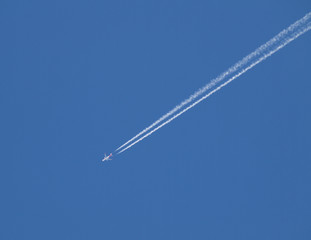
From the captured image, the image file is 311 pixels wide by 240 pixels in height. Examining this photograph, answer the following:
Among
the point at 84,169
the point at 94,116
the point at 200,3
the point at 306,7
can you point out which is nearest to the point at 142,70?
the point at 94,116

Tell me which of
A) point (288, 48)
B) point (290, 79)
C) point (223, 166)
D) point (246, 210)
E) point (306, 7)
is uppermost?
Result: point (306, 7)

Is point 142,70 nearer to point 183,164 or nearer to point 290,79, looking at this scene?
point 183,164

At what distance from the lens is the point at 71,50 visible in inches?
273

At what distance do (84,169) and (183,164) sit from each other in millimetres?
2198

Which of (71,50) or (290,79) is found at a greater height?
(71,50)

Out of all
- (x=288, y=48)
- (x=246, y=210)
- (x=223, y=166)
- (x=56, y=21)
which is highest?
(x=56, y=21)

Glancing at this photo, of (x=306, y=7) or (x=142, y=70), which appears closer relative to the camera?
(x=306, y=7)

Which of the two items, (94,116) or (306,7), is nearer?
(306,7)

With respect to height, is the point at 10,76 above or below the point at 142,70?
above

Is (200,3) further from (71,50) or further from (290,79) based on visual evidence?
Answer: (71,50)

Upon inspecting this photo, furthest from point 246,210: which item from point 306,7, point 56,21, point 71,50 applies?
point 56,21

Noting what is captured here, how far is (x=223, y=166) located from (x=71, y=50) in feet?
13.9

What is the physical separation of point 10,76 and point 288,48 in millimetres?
6168

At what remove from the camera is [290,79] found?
6.70 metres
